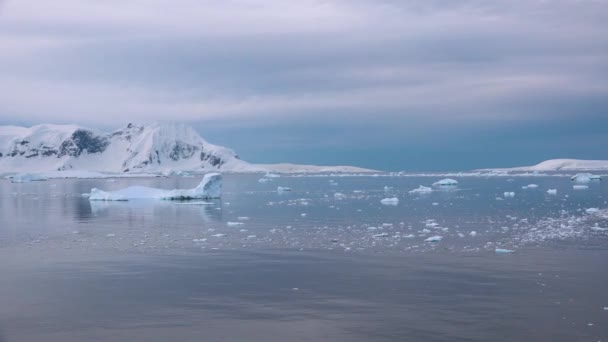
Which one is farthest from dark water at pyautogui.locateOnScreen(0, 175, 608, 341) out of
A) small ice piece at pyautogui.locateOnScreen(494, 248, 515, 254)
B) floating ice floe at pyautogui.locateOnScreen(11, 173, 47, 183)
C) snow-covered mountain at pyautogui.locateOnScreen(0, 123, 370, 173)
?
snow-covered mountain at pyautogui.locateOnScreen(0, 123, 370, 173)

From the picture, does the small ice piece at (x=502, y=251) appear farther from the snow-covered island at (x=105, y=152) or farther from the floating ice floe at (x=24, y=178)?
the snow-covered island at (x=105, y=152)

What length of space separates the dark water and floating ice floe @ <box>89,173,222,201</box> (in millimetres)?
17511

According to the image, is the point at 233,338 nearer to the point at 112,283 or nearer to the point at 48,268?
the point at 112,283

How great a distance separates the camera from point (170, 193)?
39750mm

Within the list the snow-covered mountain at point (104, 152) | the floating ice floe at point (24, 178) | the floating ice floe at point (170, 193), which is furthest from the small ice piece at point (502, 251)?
the snow-covered mountain at point (104, 152)

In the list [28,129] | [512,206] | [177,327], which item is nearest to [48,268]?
[177,327]

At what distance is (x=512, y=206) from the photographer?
3075cm

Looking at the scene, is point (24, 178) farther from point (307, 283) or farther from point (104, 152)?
point (104, 152)

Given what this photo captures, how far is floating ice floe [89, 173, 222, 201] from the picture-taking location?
39.6 metres

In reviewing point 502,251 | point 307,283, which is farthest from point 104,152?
point 307,283

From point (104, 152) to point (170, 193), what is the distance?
164714mm

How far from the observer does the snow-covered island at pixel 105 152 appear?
577ft

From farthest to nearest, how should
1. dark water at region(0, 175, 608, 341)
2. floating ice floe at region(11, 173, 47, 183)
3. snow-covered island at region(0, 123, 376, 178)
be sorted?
snow-covered island at region(0, 123, 376, 178) → floating ice floe at region(11, 173, 47, 183) → dark water at region(0, 175, 608, 341)

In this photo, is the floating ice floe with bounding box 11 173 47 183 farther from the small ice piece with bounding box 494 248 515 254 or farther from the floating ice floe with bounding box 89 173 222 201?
the small ice piece with bounding box 494 248 515 254
